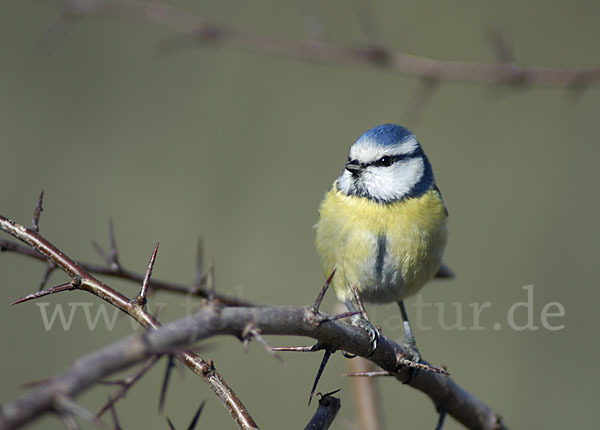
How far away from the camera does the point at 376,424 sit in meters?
2.18

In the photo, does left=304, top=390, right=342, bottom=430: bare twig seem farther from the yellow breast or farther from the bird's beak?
the bird's beak

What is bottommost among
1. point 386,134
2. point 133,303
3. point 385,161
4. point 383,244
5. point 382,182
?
point 133,303

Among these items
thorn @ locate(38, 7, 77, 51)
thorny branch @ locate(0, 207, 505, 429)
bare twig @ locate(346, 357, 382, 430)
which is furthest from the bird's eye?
thorn @ locate(38, 7, 77, 51)

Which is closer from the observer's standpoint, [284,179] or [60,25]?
[60,25]

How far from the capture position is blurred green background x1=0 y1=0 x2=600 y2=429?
4.51 meters

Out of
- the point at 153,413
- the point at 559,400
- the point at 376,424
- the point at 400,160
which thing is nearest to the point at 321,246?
the point at 400,160

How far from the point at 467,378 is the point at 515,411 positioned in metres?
0.40

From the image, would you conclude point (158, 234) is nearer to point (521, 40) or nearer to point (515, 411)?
point (515, 411)

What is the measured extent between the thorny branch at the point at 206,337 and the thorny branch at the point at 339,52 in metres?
1.17

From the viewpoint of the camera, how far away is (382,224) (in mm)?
2928

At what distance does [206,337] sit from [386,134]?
2.24 meters

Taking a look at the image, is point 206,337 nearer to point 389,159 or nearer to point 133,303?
point 133,303

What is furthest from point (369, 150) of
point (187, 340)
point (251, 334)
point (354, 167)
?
point (187, 340)

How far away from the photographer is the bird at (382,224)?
2.90 m
